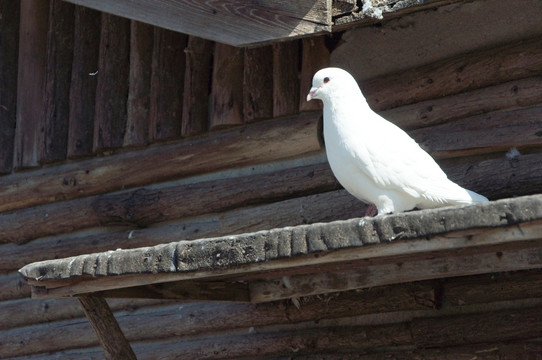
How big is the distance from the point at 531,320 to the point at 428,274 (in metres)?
0.51

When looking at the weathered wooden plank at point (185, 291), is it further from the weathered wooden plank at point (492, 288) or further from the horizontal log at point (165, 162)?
the weathered wooden plank at point (492, 288)

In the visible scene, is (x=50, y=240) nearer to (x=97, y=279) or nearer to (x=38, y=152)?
(x=38, y=152)

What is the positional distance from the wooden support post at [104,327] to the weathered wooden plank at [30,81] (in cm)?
213

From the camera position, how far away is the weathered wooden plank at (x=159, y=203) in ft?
18.5

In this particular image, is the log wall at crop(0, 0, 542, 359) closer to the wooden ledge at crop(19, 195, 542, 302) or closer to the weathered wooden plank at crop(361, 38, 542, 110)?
the weathered wooden plank at crop(361, 38, 542, 110)

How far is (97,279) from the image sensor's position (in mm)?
4441

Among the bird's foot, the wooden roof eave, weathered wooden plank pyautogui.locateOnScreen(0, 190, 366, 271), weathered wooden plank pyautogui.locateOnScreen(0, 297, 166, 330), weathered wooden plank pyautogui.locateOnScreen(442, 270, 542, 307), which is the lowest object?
weathered wooden plank pyautogui.locateOnScreen(442, 270, 542, 307)

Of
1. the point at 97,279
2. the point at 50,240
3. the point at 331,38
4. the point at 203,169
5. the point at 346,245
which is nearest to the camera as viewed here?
the point at 346,245

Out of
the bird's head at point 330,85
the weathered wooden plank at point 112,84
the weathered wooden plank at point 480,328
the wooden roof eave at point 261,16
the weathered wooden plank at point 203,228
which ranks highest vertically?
the weathered wooden plank at point 112,84

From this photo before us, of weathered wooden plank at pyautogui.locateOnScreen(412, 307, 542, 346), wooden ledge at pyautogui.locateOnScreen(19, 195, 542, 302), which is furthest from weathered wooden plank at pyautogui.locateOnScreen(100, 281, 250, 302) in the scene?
weathered wooden plank at pyautogui.locateOnScreen(412, 307, 542, 346)

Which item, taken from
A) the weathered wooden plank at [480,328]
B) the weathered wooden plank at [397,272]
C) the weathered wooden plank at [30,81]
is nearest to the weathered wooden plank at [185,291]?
the weathered wooden plank at [397,272]

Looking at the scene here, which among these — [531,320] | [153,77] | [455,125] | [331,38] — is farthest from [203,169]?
[531,320]

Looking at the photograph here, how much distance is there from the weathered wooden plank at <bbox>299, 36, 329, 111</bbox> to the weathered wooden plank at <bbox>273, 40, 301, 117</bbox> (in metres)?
0.05

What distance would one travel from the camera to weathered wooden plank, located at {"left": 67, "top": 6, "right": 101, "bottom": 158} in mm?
6516
